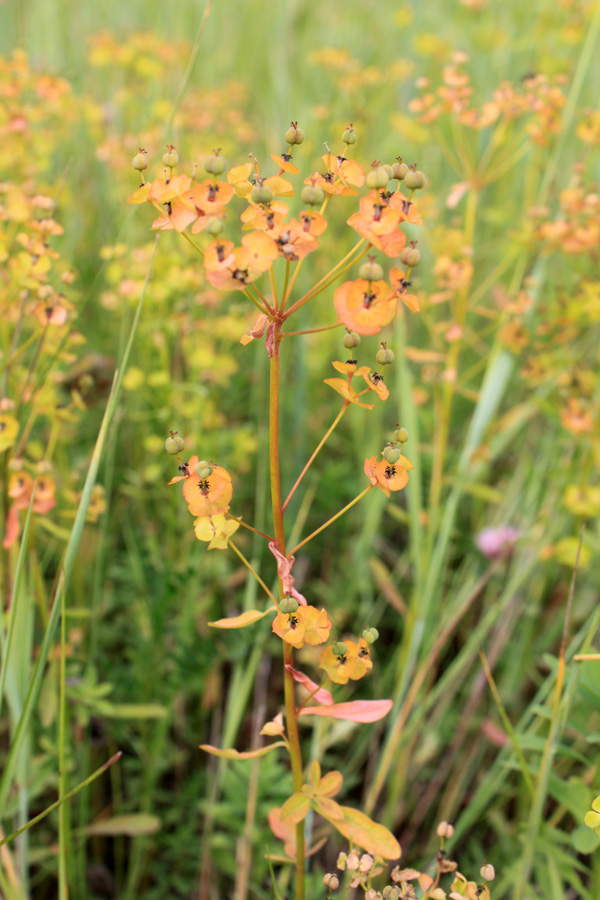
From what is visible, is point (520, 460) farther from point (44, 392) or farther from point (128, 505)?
point (44, 392)

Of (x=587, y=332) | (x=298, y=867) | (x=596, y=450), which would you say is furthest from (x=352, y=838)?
(x=587, y=332)

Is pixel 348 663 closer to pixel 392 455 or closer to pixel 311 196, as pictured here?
pixel 392 455

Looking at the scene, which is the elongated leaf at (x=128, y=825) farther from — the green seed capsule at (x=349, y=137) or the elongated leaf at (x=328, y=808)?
the green seed capsule at (x=349, y=137)

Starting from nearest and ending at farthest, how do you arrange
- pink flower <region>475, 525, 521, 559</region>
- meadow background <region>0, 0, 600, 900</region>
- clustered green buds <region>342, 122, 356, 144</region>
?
clustered green buds <region>342, 122, 356, 144</region> < meadow background <region>0, 0, 600, 900</region> < pink flower <region>475, 525, 521, 559</region>

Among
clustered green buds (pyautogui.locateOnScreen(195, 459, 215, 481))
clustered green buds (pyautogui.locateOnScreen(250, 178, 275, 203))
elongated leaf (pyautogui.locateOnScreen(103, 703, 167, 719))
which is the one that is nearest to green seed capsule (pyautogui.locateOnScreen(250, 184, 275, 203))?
clustered green buds (pyautogui.locateOnScreen(250, 178, 275, 203))

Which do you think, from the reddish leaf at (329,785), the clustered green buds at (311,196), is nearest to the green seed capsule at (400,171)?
the clustered green buds at (311,196)

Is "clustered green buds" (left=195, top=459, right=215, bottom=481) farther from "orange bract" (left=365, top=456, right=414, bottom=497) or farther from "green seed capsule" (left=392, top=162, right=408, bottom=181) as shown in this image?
"green seed capsule" (left=392, top=162, right=408, bottom=181)
